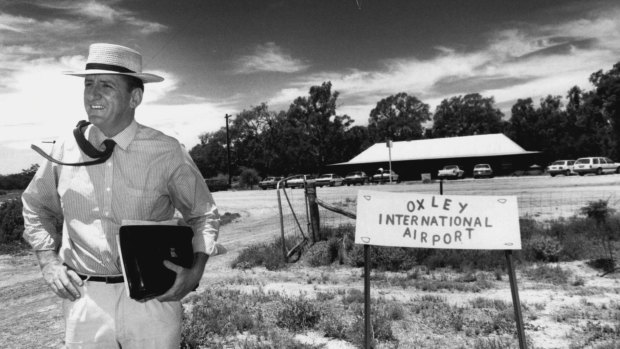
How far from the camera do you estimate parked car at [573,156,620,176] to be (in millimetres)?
38125

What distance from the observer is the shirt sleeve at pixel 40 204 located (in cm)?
Result: 216

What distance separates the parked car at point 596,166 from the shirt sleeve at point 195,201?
42.5 metres

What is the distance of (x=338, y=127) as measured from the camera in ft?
236

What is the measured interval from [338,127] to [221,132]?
77.8ft

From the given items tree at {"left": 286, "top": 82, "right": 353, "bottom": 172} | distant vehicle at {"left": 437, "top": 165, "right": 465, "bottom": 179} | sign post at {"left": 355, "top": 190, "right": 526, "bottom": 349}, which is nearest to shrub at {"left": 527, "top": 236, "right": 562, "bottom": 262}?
sign post at {"left": 355, "top": 190, "right": 526, "bottom": 349}

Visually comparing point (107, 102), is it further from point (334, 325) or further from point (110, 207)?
point (334, 325)

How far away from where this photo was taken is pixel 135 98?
2.34m

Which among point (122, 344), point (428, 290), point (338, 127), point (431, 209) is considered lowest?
point (428, 290)

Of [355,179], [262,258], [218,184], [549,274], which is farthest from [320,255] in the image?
[218,184]

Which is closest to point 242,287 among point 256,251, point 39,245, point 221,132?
point 256,251

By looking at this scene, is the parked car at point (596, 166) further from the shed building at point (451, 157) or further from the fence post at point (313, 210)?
the fence post at point (313, 210)

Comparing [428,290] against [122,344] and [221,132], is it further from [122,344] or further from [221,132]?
[221,132]

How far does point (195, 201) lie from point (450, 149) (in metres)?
51.0

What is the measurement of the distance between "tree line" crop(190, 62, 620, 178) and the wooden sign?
58078 mm
